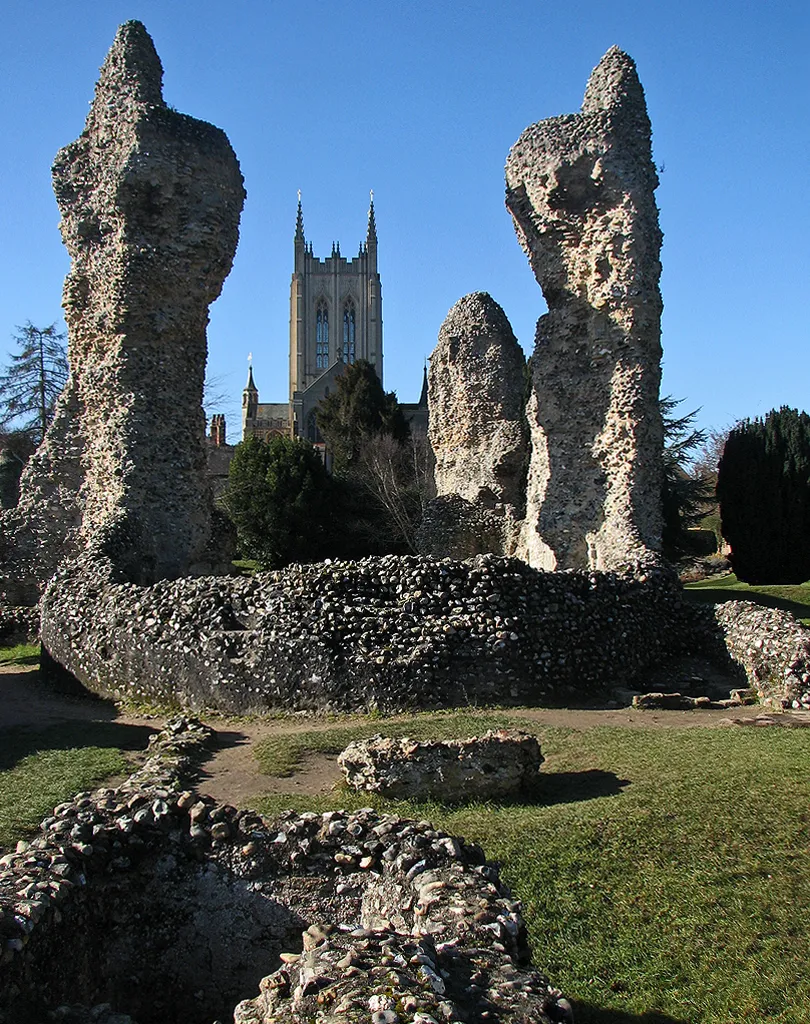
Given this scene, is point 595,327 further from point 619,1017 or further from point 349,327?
point 349,327

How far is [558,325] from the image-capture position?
17.2 metres

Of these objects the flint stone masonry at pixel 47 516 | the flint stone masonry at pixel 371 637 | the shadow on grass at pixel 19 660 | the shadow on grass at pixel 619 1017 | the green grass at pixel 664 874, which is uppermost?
the flint stone masonry at pixel 47 516

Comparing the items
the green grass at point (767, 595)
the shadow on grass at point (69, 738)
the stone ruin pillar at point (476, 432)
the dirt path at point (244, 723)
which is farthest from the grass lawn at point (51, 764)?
the green grass at point (767, 595)

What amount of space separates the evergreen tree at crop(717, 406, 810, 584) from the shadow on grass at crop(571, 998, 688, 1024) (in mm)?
25248

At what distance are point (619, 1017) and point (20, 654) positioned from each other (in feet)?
47.3

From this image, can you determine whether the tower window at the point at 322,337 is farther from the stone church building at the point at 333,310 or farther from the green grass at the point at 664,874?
the green grass at the point at 664,874

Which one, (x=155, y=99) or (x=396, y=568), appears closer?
(x=396, y=568)

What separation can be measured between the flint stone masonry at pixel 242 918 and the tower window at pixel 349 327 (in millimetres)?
105104

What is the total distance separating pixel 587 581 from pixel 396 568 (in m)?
2.69

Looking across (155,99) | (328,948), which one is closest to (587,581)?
(328,948)

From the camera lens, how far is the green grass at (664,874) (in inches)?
167

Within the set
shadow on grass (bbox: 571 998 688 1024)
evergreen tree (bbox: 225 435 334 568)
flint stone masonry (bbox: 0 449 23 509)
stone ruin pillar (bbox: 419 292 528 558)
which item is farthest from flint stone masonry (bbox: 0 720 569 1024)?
evergreen tree (bbox: 225 435 334 568)

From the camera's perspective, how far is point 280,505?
32500 millimetres

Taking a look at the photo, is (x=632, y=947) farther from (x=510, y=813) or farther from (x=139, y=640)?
(x=139, y=640)
